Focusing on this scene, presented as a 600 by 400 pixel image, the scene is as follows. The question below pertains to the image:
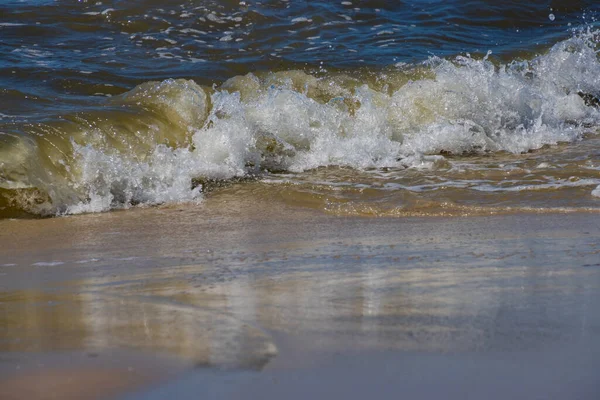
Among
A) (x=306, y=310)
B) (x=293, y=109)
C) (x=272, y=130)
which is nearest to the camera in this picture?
(x=306, y=310)

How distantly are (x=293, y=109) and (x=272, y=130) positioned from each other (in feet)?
0.98

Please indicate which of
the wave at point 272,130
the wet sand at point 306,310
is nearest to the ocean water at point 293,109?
the wave at point 272,130

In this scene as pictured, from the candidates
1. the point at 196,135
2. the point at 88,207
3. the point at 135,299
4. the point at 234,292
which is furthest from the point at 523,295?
the point at 196,135

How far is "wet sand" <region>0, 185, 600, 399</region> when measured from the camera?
1.71 metres

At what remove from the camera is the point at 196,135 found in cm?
520

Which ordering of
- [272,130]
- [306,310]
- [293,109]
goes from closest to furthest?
[306,310] → [272,130] → [293,109]

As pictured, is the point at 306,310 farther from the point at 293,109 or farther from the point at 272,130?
the point at 293,109

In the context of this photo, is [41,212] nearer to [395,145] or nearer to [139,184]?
[139,184]

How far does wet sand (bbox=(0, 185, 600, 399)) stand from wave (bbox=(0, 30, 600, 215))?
2.41ft

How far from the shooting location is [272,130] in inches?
213

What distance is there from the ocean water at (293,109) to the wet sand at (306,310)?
690 millimetres

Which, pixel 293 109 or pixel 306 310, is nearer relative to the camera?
pixel 306 310

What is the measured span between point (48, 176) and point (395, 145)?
7.78 ft

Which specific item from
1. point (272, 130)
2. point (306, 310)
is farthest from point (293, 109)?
point (306, 310)
